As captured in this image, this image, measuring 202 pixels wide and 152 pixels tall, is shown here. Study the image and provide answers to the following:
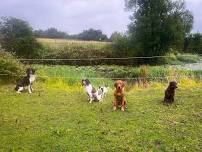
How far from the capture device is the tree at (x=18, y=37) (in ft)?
121

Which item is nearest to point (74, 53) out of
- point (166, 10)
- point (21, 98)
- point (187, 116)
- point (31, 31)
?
point (31, 31)

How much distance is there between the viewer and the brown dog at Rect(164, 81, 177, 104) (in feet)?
44.9

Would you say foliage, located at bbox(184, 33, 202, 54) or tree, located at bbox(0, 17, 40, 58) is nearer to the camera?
tree, located at bbox(0, 17, 40, 58)

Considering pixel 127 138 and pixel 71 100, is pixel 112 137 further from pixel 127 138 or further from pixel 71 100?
pixel 71 100

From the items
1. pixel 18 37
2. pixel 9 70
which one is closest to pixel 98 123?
pixel 9 70

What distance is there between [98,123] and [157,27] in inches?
1363

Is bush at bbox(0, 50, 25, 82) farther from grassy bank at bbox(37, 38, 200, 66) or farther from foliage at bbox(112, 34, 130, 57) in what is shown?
foliage at bbox(112, 34, 130, 57)

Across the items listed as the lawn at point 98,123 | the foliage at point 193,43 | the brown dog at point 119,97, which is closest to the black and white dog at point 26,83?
the lawn at point 98,123

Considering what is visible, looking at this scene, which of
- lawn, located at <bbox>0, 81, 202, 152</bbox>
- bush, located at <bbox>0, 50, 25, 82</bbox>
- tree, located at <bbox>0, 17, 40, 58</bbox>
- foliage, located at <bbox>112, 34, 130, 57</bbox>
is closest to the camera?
lawn, located at <bbox>0, 81, 202, 152</bbox>

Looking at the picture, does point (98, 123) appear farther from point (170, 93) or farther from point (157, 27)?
point (157, 27)

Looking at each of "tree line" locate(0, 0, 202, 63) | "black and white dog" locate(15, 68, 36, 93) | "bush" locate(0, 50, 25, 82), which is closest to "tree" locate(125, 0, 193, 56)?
"tree line" locate(0, 0, 202, 63)

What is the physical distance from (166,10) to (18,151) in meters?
38.4

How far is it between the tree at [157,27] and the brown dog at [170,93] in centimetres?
3148

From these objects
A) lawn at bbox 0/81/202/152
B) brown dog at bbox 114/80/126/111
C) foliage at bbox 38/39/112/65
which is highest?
foliage at bbox 38/39/112/65
